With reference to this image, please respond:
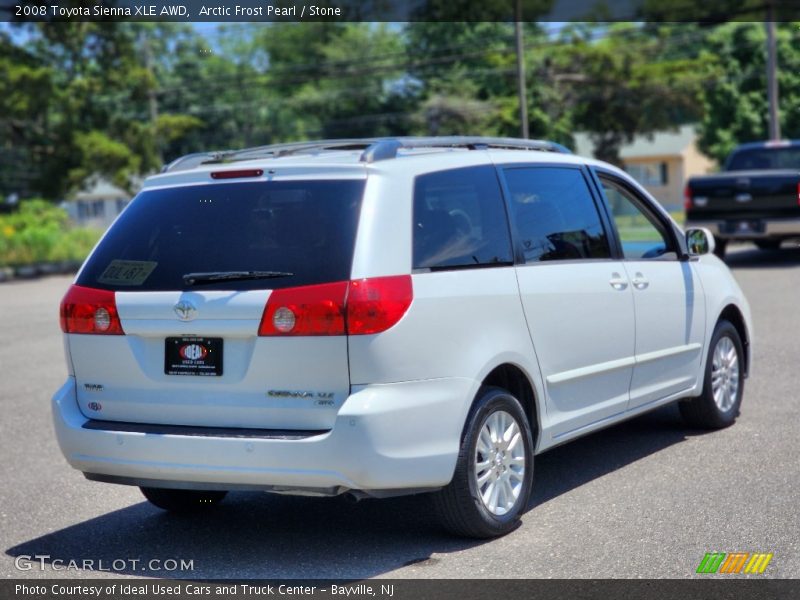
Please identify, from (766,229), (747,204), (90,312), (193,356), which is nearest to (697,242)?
(193,356)

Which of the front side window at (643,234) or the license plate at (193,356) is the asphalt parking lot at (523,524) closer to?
the license plate at (193,356)

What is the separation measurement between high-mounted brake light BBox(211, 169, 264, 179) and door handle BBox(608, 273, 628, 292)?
227 cm

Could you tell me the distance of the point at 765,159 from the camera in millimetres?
21250

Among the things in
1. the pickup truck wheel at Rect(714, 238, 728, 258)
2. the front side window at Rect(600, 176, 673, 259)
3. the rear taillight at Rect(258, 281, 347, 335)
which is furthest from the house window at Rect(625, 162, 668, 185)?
the rear taillight at Rect(258, 281, 347, 335)

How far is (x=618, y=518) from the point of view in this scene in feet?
19.2

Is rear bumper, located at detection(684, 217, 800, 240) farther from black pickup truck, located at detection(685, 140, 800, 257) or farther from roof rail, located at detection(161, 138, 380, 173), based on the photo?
roof rail, located at detection(161, 138, 380, 173)

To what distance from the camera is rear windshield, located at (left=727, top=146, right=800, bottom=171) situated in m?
20.9

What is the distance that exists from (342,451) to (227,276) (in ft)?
3.17

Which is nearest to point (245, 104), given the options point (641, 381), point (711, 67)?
point (711, 67)

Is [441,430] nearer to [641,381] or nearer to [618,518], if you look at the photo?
[618,518]

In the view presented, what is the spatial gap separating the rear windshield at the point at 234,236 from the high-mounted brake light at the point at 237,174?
48mm

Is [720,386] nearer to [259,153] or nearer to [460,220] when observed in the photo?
[460,220]

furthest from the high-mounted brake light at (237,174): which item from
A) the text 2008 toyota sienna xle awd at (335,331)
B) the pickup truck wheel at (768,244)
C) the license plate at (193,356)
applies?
the pickup truck wheel at (768,244)

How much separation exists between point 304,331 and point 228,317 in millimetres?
373
